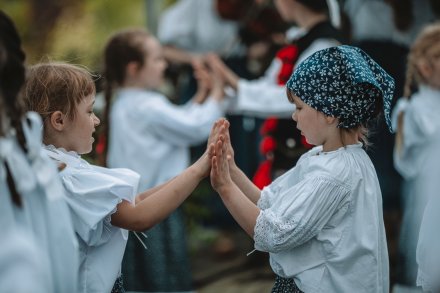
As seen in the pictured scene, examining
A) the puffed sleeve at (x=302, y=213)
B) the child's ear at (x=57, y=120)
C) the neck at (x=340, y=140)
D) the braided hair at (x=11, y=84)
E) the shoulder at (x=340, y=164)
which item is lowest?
the puffed sleeve at (x=302, y=213)

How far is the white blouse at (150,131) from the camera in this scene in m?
4.09

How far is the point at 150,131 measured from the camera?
13.5ft

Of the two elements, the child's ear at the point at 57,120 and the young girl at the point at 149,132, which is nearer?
the child's ear at the point at 57,120

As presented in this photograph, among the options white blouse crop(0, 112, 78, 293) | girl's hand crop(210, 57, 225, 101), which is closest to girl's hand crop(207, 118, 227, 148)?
white blouse crop(0, 112, 78, 293)

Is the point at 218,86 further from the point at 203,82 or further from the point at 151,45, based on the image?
the point at 151,45

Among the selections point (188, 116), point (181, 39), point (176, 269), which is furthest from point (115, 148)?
point (181, 39)

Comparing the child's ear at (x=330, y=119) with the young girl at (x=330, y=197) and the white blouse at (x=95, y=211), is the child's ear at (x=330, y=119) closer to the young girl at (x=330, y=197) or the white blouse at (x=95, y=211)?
the young girl at (x=330, y=197)

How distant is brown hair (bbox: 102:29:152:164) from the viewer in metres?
4.14

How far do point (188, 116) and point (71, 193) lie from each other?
1.98 metres

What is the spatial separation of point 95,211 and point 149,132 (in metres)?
1.90

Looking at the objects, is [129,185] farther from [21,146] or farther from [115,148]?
[115,148]

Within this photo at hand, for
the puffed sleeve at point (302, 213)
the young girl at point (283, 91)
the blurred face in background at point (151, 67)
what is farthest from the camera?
the blurred face in background at point (151, 67)

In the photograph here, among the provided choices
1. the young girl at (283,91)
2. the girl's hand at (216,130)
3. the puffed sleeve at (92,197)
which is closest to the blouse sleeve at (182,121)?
the young girl at (283,91)

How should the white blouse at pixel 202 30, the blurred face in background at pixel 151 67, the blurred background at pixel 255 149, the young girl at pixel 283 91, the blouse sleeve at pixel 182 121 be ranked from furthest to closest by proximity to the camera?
the white blouse at pixel 202 30 → the blurred background at pixel 255 149 → the blurred face in background at pixel 151 67 → the blouse sleeve at pixel 182 121 → the young girl at pixel 283 91
